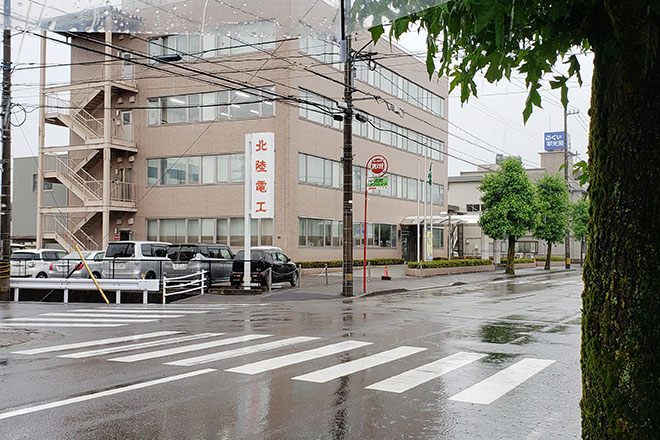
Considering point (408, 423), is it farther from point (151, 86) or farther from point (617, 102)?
point (151, 86)

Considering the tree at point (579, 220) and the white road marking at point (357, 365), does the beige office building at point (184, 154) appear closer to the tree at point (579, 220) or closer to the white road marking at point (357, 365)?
the white road marking at point (357, 365)

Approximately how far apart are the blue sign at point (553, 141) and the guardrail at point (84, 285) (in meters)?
72.1

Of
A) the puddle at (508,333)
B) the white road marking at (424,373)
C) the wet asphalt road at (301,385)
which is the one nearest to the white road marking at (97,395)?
the wet asphalt road at (301,385)

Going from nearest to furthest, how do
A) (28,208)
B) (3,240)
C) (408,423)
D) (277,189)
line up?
(408,423)
(3,240)
(277,189)
(28,208)

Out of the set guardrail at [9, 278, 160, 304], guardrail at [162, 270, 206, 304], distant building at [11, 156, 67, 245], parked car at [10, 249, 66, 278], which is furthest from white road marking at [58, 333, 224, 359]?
distant building at [11, 156, 67, 245]

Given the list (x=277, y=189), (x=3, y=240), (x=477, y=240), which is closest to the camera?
(x=3, y=240)

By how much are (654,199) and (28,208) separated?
52902mm

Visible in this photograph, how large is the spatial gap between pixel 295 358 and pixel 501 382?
3266 millimetres

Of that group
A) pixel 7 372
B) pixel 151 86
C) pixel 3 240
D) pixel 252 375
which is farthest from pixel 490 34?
pixel 151 86

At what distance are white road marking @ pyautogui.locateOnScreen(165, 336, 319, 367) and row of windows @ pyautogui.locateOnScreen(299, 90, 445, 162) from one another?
2280cm

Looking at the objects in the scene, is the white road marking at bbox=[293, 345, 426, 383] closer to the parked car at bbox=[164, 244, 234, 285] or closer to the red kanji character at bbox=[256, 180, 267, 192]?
the red kanji character at bbox=[256, 180, 267, 192]

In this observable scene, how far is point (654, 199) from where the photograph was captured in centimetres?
305

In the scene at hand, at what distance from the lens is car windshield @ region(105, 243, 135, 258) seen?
2533 cm

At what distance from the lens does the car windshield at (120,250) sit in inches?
997
